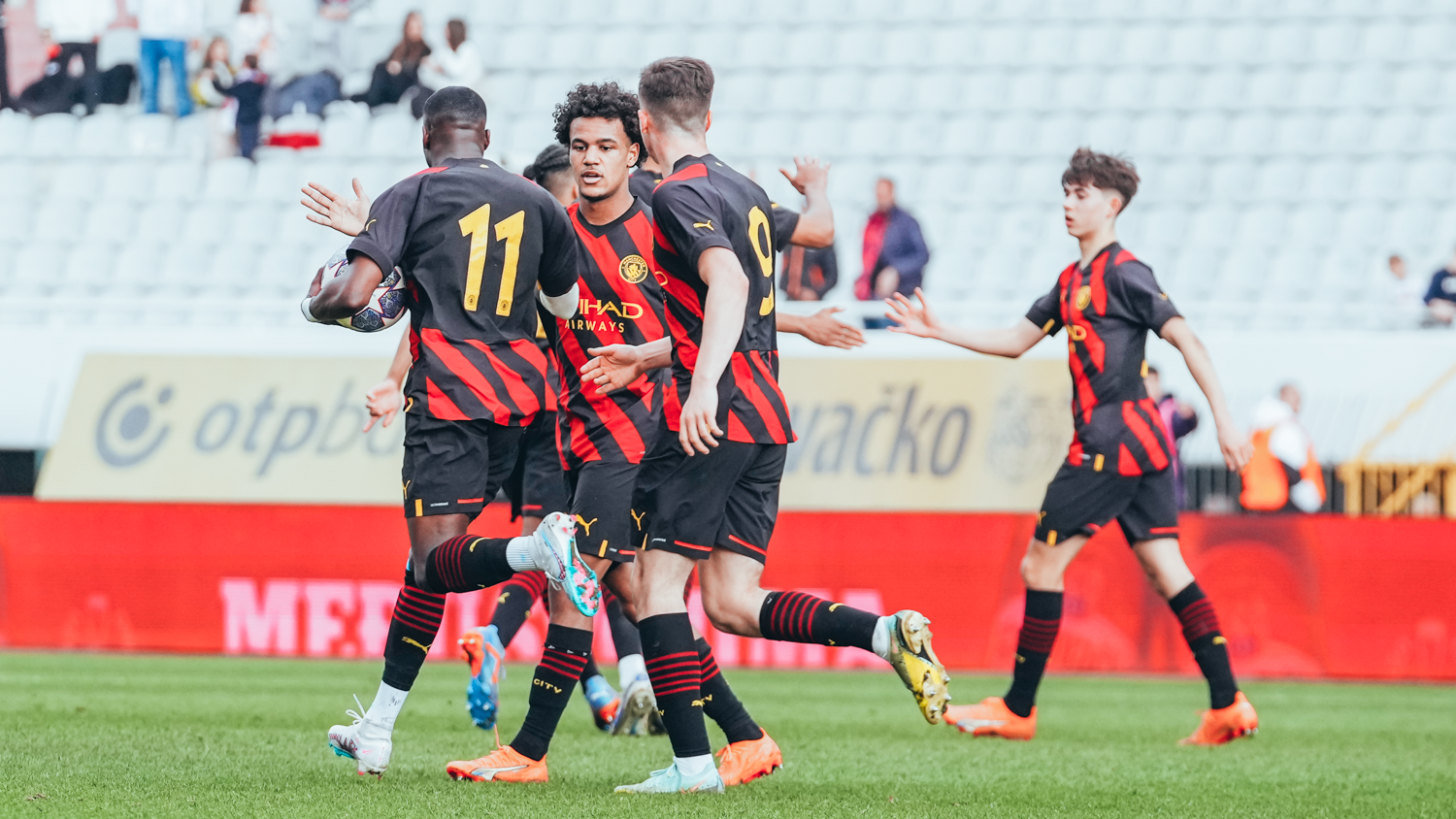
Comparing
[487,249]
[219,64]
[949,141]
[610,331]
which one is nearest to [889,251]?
[949,141]

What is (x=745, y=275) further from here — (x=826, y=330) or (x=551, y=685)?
(x=551, y=685)

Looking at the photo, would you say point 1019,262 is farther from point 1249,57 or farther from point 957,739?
point 957,739

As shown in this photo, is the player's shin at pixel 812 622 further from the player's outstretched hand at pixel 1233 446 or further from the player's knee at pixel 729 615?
the player's outstretched hand at pixel 1233 446

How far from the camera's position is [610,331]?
17.1 ft

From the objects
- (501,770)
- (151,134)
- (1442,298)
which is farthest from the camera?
(151,134)

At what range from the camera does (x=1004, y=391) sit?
11.2 metres

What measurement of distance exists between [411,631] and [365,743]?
35 centimetres

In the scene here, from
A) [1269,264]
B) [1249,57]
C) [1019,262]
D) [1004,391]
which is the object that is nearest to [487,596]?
[1004,391]

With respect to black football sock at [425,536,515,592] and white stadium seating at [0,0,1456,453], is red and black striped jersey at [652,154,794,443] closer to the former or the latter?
black football sock at [425,536,515,592]

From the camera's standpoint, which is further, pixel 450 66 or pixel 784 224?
pixel 450 66

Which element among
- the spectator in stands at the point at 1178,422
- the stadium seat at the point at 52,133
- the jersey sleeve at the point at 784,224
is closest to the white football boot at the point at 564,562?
the jersey sleeve at the point at 784,224

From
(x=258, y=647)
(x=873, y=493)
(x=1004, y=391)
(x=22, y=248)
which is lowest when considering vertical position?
(x=258, y=647)

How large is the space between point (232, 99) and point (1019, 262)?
25.6 ft

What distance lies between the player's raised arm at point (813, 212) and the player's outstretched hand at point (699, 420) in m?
0.86
